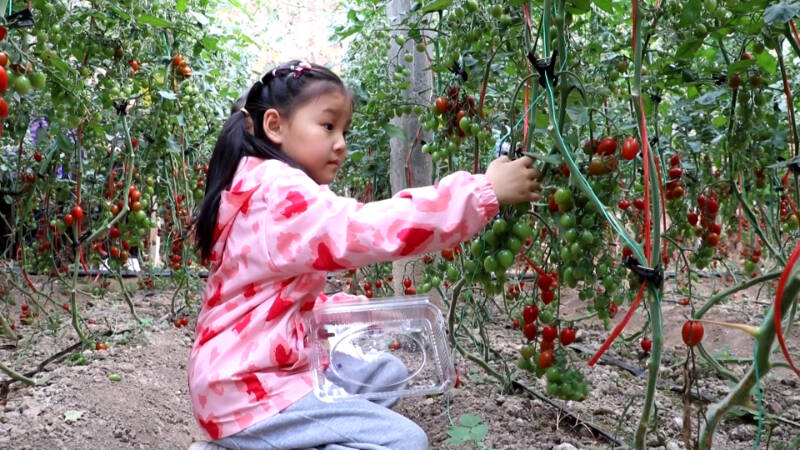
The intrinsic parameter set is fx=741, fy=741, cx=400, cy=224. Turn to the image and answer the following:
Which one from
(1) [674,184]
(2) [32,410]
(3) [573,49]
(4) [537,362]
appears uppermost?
(3) [573,49]

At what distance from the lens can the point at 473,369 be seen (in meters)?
2.72

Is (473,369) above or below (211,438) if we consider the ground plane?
below

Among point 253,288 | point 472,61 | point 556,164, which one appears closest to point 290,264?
point 253,288

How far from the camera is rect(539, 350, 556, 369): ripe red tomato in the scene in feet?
4.75

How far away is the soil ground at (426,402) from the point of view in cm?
211

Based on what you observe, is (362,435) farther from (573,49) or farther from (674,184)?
(674,184)

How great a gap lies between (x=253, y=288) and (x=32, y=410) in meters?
1.41

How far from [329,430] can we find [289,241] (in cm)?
35

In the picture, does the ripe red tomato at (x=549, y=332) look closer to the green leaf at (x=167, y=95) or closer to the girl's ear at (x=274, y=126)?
the girl's ear at (x=274, y=126)

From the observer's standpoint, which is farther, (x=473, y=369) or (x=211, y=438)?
(x=473, y=369)

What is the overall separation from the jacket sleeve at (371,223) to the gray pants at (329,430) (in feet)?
0.86

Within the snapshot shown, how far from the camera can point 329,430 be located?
134 cm

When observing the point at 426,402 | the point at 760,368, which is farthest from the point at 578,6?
the point at 426,402

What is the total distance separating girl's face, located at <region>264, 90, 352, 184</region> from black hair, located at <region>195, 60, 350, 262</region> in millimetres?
14
